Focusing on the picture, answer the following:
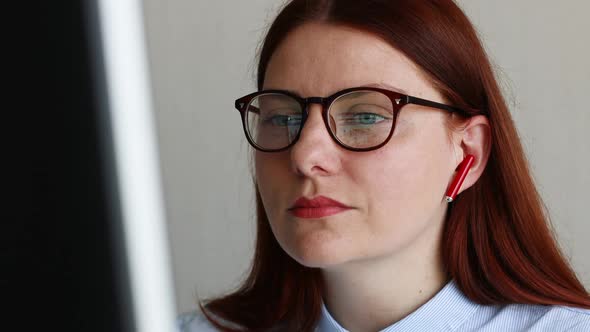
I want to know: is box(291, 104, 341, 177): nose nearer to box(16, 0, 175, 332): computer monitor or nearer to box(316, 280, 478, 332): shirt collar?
box(316, 280, 478, 332): shirt collar

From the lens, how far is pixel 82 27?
11.1 inches

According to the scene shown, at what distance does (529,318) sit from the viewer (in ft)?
5.11

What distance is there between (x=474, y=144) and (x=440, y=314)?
36cm

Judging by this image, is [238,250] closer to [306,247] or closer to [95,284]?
[306,247]

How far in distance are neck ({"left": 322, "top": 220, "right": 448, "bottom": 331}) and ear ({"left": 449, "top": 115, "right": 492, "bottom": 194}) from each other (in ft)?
0.48

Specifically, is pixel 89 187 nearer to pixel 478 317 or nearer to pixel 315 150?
pixel 315 150

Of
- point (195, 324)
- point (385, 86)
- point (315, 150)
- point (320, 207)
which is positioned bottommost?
point (195, 324)

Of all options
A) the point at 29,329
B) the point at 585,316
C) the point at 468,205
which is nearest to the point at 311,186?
the point at 468,205

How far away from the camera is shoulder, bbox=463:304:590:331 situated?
1524 mm

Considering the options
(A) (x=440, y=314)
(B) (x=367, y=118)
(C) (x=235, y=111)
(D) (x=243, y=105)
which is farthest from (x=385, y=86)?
(C) (x=235, y=111)

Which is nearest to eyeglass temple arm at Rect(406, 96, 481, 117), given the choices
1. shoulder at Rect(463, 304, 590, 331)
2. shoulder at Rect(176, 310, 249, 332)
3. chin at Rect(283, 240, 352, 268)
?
chin at Rect(283, 240, 352, 268)

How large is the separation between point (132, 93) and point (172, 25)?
2.57 m

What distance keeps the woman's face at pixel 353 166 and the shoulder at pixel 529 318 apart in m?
0.22

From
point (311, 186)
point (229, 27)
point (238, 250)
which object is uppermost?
point (229, 27)
